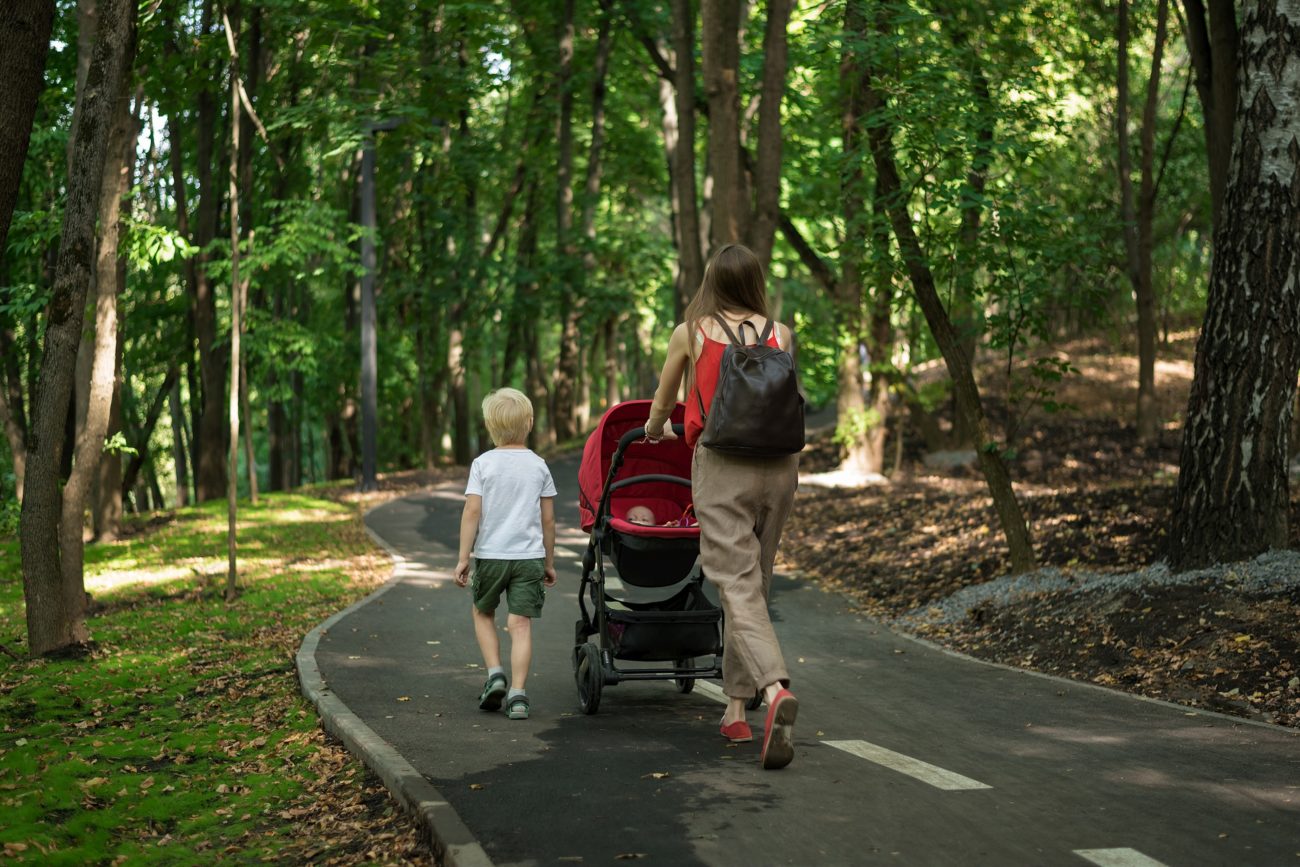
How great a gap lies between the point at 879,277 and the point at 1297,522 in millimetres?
4263

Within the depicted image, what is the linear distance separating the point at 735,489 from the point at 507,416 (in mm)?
1709

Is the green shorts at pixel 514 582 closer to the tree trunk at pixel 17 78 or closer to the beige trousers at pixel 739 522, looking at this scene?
the beige trousers at pixel 739 522

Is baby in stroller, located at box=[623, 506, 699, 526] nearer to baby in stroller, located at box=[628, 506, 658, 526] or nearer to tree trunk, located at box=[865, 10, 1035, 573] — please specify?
baby in stroller, located at box=[628, 506, 658, 526]

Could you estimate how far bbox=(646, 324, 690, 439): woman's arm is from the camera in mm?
6652

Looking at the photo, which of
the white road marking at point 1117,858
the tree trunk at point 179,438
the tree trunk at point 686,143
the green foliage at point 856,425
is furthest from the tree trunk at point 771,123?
the tree trunk at point 179,438

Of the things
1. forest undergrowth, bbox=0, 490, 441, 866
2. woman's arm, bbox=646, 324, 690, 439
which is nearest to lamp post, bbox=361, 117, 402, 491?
forest undergrowth, bbox=0, 490, 441, 866

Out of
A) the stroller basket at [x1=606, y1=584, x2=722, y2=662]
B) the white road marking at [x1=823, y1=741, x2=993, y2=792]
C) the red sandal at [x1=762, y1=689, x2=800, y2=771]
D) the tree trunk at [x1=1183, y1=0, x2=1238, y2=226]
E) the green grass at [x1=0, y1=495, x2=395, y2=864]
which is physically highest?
the tree trunk at [x1=1183, y1=0, x2=1238, y2=226]

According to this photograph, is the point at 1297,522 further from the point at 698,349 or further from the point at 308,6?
the point at 308,6

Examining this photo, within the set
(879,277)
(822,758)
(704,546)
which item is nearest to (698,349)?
(704,546)

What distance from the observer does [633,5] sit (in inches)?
958

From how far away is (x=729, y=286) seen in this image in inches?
261

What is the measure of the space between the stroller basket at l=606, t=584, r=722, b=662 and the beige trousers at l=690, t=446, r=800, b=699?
929mm

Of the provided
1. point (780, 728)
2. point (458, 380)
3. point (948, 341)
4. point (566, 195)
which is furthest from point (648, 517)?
point (458, 380)

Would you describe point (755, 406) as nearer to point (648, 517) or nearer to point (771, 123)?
point (648, 517)
